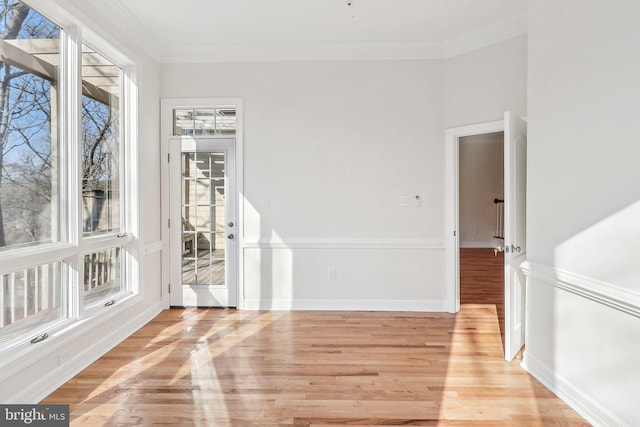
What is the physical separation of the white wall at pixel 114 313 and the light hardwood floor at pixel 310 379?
0.39 ft

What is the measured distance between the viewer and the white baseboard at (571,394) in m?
1.85

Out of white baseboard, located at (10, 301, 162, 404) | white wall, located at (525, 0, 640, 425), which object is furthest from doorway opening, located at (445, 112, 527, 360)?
white baseboard, located at (10, 301, 162, 404)

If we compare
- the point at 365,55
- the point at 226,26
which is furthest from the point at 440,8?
the point at 226,26

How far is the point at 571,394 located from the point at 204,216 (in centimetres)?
369

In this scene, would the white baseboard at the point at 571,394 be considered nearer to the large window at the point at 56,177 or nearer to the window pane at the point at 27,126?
the large window at the point at 56,177

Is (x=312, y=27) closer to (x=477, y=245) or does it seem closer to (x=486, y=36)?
(x=486, y=36)

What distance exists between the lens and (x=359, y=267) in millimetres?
3971

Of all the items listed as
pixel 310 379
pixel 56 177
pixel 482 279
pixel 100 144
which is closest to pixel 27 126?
pixel 56 177

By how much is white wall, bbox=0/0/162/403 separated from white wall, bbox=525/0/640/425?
3.36 metres

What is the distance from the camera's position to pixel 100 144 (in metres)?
3.08

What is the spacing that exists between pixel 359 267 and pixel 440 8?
2.74m

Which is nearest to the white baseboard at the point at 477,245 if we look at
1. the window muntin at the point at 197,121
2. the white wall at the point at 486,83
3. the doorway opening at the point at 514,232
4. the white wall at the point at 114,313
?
the white wall at the point at 486,83

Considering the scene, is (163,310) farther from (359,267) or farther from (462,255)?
(462,255)

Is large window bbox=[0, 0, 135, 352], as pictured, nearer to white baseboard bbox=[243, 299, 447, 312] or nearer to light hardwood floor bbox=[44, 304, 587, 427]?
light hardwood floor bbox=[44, 304, 587, 427]
